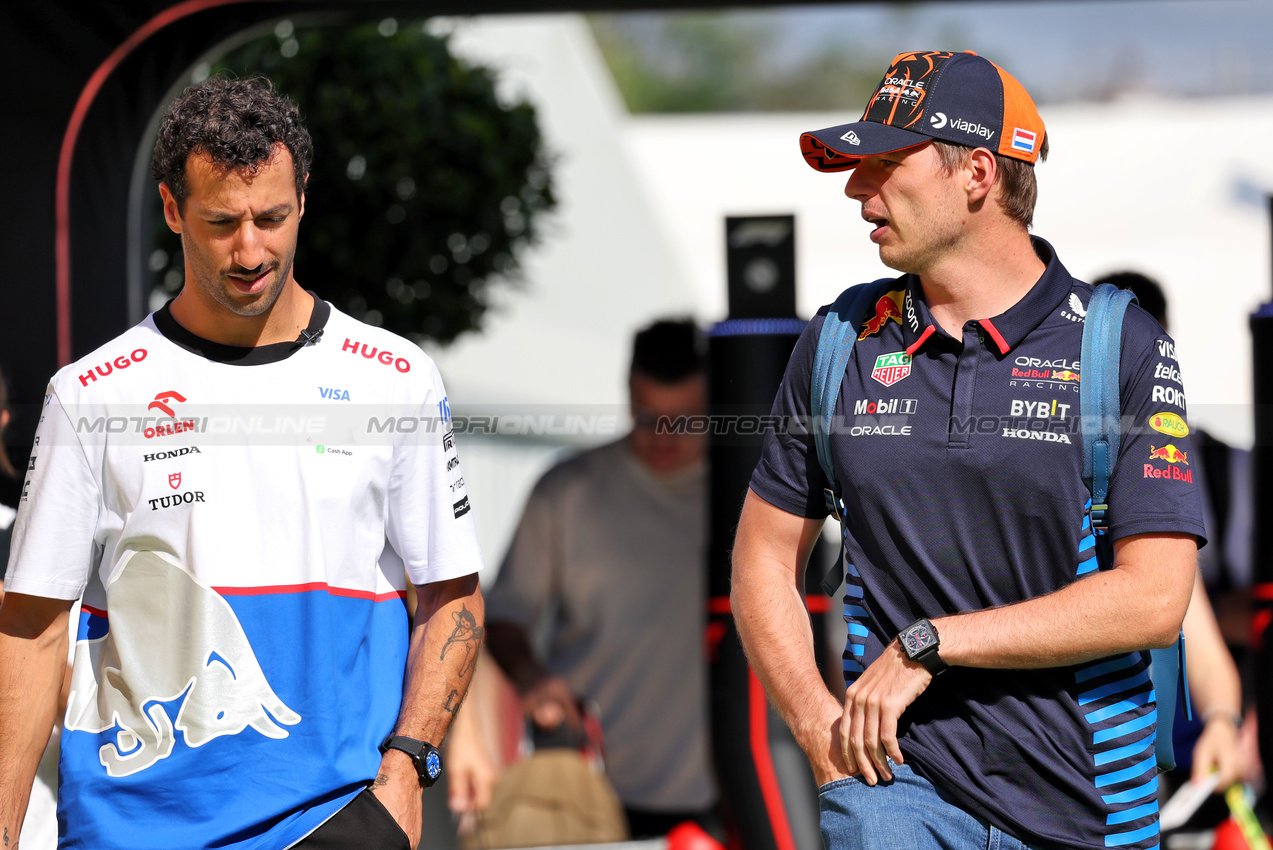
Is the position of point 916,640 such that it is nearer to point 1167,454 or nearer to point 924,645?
point 924,645

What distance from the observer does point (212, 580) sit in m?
2.11

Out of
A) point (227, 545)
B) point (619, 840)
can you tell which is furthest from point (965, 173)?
point (619, 840)

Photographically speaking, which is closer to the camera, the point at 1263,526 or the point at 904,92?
the point at 904,92

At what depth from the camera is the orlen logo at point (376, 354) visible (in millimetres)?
2258

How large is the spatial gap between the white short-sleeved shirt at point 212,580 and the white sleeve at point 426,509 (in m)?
0.04

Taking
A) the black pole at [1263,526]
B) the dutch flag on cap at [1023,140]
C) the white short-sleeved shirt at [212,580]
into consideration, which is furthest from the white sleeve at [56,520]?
the black pole at [1263,526]

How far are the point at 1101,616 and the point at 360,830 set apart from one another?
1.17 m

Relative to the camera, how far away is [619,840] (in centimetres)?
475

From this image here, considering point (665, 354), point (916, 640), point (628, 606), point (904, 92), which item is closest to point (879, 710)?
point (916, 640)

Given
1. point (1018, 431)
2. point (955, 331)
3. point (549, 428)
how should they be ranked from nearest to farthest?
point (1018, 431) < point (955, 331) < point (549, 428)

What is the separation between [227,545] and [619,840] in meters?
2.99

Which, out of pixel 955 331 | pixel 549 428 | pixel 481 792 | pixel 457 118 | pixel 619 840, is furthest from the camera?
pixel 457 118

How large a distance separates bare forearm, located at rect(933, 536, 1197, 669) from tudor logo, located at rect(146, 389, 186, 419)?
4.21ft

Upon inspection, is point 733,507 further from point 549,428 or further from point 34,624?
point 34,624
